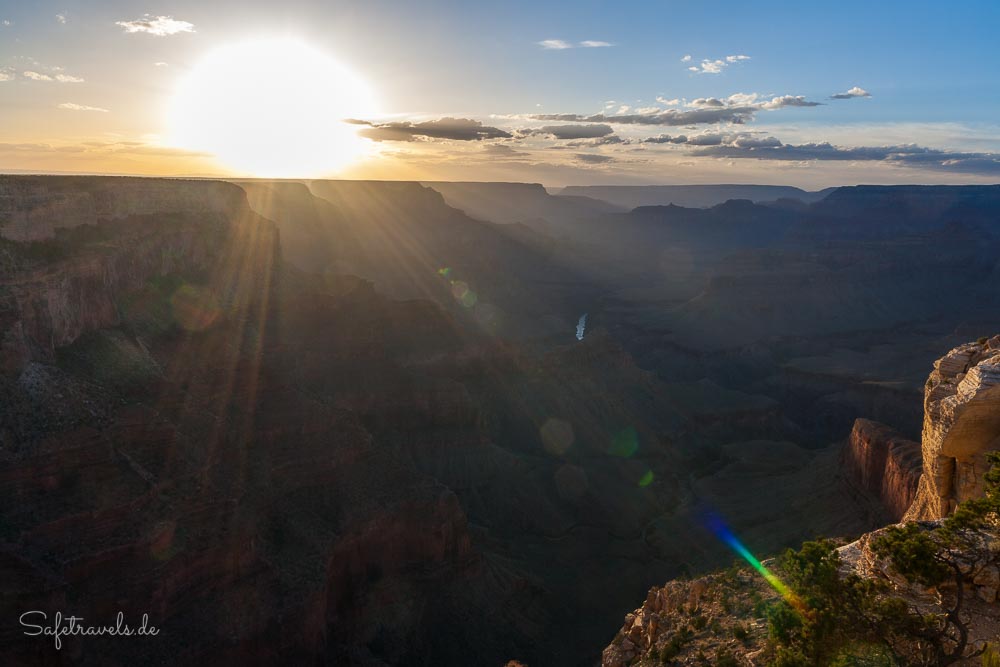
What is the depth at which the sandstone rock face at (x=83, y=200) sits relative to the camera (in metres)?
32.0

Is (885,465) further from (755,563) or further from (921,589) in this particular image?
(921,589)

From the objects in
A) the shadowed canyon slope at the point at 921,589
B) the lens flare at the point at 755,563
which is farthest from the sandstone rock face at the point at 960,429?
the lens flare at the point at 755,563

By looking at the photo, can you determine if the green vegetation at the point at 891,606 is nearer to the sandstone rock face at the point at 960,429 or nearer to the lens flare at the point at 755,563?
the lens flare at the point at 755,563

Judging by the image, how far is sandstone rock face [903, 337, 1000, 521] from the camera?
18406mm

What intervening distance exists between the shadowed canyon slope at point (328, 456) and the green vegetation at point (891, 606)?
20.0ft

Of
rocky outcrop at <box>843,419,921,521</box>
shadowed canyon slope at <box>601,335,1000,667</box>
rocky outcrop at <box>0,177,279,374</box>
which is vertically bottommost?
rocky outcrop at <box>843,419,921,521</box>

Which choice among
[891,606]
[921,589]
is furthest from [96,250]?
[921,589]

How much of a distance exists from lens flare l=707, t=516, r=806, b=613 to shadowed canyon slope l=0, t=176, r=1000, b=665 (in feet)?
3.43

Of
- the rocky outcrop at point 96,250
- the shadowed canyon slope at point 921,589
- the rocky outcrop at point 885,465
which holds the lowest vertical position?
the rocky outcrop at point 885,465

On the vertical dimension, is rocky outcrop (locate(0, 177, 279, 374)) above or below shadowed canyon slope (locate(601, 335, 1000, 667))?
above

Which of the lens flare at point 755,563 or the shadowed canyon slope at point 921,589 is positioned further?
the lens flare at point 755,563

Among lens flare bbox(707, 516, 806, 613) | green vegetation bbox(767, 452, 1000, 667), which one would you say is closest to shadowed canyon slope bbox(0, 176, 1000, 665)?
lens flare bbox(707, 516, 806, 613)

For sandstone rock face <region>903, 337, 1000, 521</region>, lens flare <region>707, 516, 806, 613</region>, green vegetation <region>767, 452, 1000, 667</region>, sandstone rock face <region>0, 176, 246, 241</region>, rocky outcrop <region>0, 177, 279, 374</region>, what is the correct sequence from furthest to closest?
sandstone rock face <region>0, 176, 246, 241</region>
rocky outcrop <region>0, 177, 279, 374</region>
sandstone rock face <region>903, 337, 1000, 521</region>
lens flare <region>707, 516, 806, 613</region>
green vegetation <region>767, 452, 1000, 667</region>

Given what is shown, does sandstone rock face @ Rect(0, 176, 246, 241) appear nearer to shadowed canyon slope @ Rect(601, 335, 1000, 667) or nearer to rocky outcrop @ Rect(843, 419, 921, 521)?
shadowed canyon slope @ Rect(601, 335, 1000, 667)
